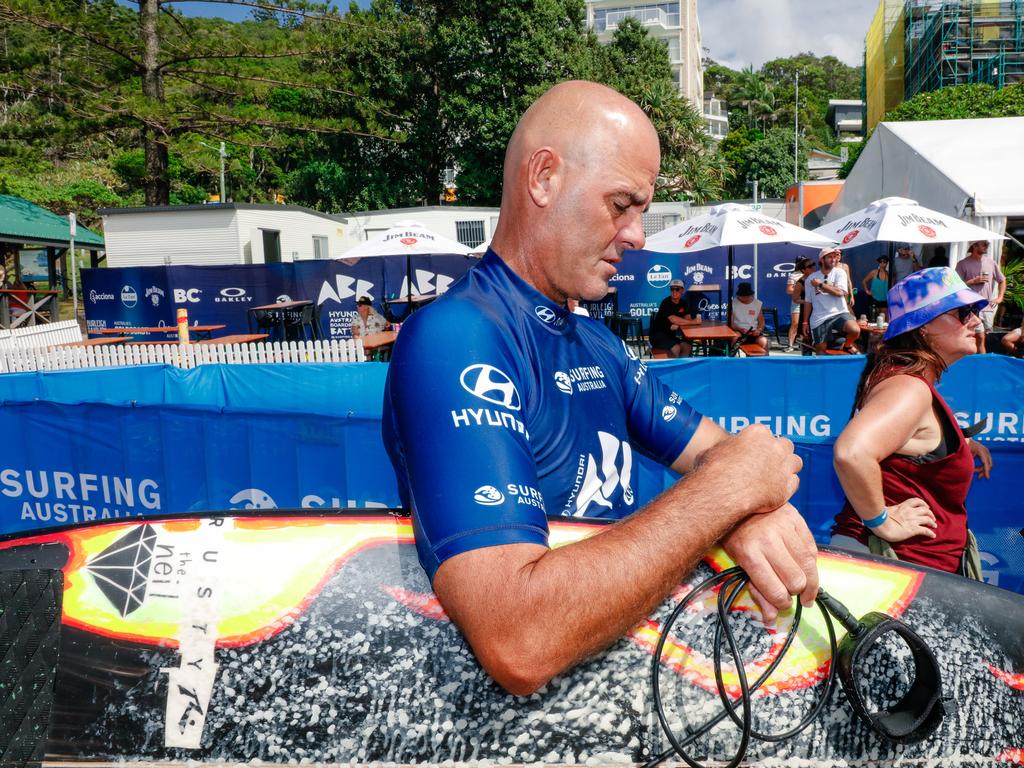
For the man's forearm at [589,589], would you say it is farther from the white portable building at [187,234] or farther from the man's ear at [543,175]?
the white portable building at [187,234]

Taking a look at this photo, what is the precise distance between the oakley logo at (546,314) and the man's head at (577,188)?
0.04m

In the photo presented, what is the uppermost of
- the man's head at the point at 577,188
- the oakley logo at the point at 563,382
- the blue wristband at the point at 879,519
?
the man's head at the point at 577,188

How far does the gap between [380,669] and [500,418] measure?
46cm

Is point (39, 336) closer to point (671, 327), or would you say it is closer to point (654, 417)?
point (671, 327)

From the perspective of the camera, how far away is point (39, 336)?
15781mm

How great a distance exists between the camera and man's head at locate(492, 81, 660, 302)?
1540mm

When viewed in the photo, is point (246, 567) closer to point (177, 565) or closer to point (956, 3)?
point (177, 565)

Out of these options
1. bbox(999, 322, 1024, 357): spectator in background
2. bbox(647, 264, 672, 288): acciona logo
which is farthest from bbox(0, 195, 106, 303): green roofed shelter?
bbox(999, 322, 1024, 357): spectator in background

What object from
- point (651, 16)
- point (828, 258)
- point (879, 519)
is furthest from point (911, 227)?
point (651, 16)

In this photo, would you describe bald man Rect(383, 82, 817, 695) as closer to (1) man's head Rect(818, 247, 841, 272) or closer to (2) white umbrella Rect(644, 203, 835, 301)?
(1) man's head Rect(818, 247, 841, 272)

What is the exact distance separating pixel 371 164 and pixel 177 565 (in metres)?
47.3

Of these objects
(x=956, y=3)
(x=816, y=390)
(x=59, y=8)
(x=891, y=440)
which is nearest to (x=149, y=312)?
(x=59, y=8)

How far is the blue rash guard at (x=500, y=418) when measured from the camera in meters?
1.16

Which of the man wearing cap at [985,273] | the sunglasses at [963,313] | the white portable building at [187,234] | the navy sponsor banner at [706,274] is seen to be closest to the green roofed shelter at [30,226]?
the white portable building at [187,234]
